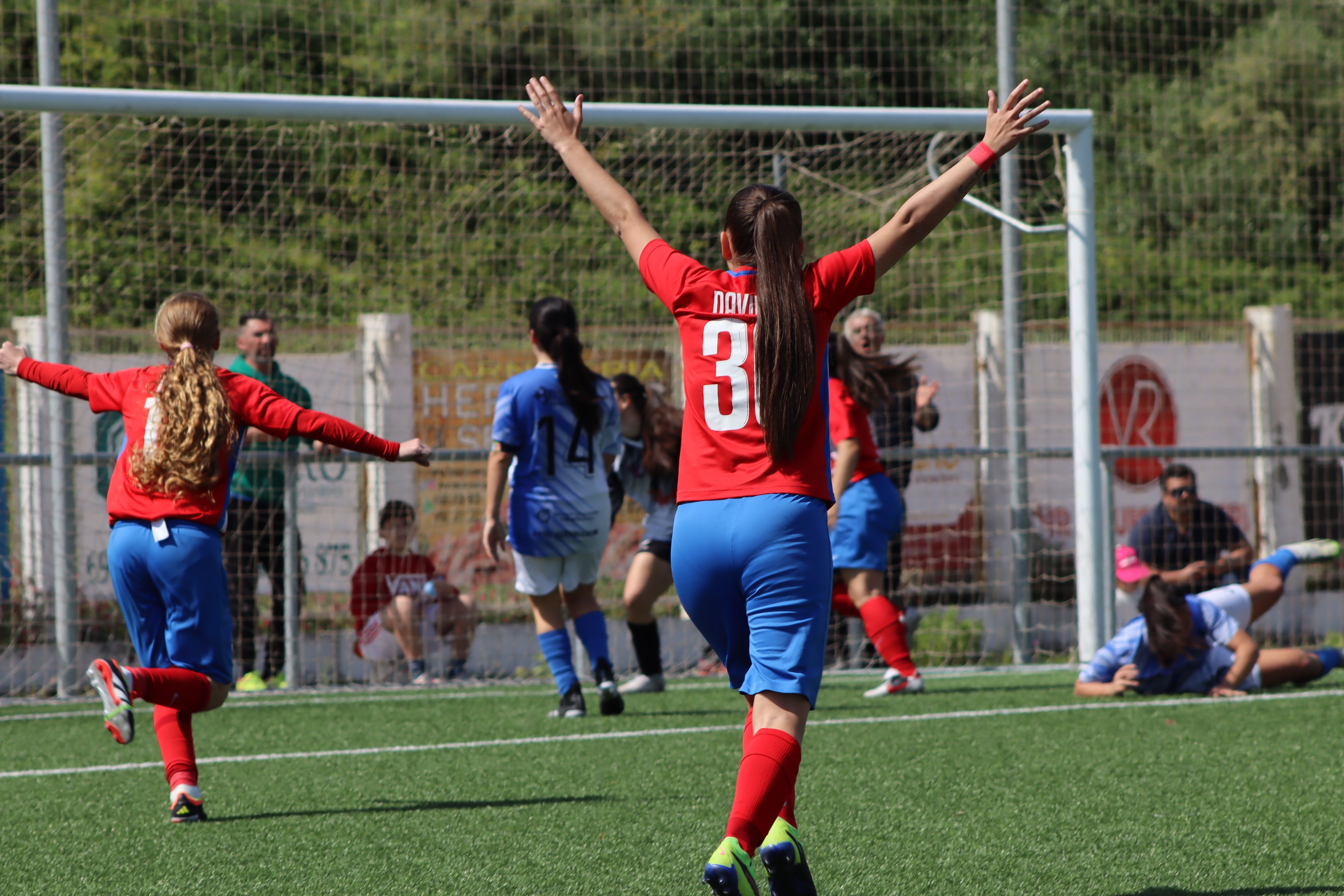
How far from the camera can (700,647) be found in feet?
29.3

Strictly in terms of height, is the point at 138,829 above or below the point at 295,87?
below

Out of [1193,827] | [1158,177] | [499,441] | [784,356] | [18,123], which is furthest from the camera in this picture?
[1158,177]

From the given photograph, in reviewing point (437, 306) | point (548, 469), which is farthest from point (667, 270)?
point (437, 306)

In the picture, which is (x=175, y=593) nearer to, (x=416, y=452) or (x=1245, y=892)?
(x=416, y=452)

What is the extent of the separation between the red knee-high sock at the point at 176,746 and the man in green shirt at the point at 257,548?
3.66 meters

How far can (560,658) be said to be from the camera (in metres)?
6.17

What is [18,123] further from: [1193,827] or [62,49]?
[1193,827]

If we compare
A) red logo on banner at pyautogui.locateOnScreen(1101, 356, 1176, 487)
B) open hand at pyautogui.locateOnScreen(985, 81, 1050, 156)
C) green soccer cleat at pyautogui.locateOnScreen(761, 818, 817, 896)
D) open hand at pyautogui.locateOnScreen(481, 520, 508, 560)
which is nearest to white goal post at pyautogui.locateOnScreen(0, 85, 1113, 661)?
open hand at pyautogui.locateOnScreen(481, 520, 508, 560)

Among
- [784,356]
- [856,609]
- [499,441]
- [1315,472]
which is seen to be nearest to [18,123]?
[499,441]

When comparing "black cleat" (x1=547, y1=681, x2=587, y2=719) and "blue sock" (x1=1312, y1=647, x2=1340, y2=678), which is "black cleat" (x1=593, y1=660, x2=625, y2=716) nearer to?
"black cleat" (x1=547, y1=681, x2=587, y2=719)

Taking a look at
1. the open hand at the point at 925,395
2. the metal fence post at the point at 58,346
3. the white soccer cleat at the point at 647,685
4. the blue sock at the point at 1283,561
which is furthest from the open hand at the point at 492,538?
the blue sock at the point at 1283,561

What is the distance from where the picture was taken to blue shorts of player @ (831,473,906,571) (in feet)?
21.7

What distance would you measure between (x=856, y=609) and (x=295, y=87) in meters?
7.08

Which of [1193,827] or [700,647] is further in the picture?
[700,647]
